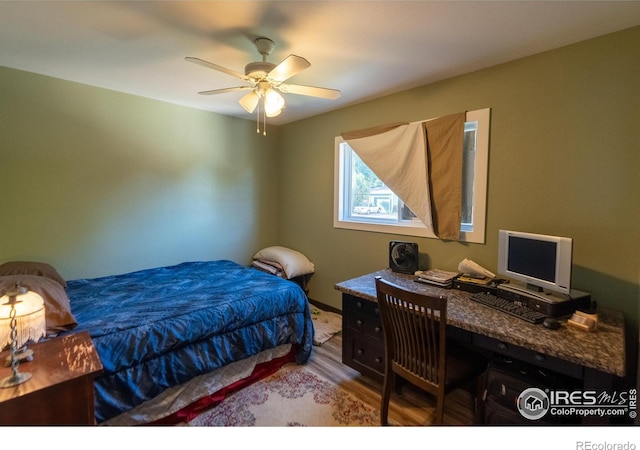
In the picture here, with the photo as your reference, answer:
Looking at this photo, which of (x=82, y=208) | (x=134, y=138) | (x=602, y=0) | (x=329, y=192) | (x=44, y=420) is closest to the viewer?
(x=44, y=420)

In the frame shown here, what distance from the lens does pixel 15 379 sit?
1.15 metres

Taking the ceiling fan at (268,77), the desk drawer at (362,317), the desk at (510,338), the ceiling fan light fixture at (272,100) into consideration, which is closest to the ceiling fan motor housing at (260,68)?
the ceiling fan at (268,77)

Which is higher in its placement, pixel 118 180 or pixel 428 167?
pixel 428 167

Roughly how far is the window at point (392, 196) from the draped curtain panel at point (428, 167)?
96 millimetres

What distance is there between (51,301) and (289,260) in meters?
2.22

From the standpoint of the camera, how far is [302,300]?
258 cm

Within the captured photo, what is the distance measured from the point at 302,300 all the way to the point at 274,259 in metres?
1.21

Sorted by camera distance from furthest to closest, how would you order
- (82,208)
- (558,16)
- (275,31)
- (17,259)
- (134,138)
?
(134,138) < (82,208) < (17,259) < (275,31) < (558,16)

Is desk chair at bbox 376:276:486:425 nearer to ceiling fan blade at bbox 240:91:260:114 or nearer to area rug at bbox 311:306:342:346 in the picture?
area rug at bbox 311:306:342:346

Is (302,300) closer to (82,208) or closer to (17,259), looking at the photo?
(82,208)

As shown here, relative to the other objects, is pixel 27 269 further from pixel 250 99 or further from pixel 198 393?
pixel 250 99

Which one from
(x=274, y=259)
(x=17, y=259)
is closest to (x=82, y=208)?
(x=17, y=259)

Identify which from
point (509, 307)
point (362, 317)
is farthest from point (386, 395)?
point (509, 307)

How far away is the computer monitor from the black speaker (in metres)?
0.73
